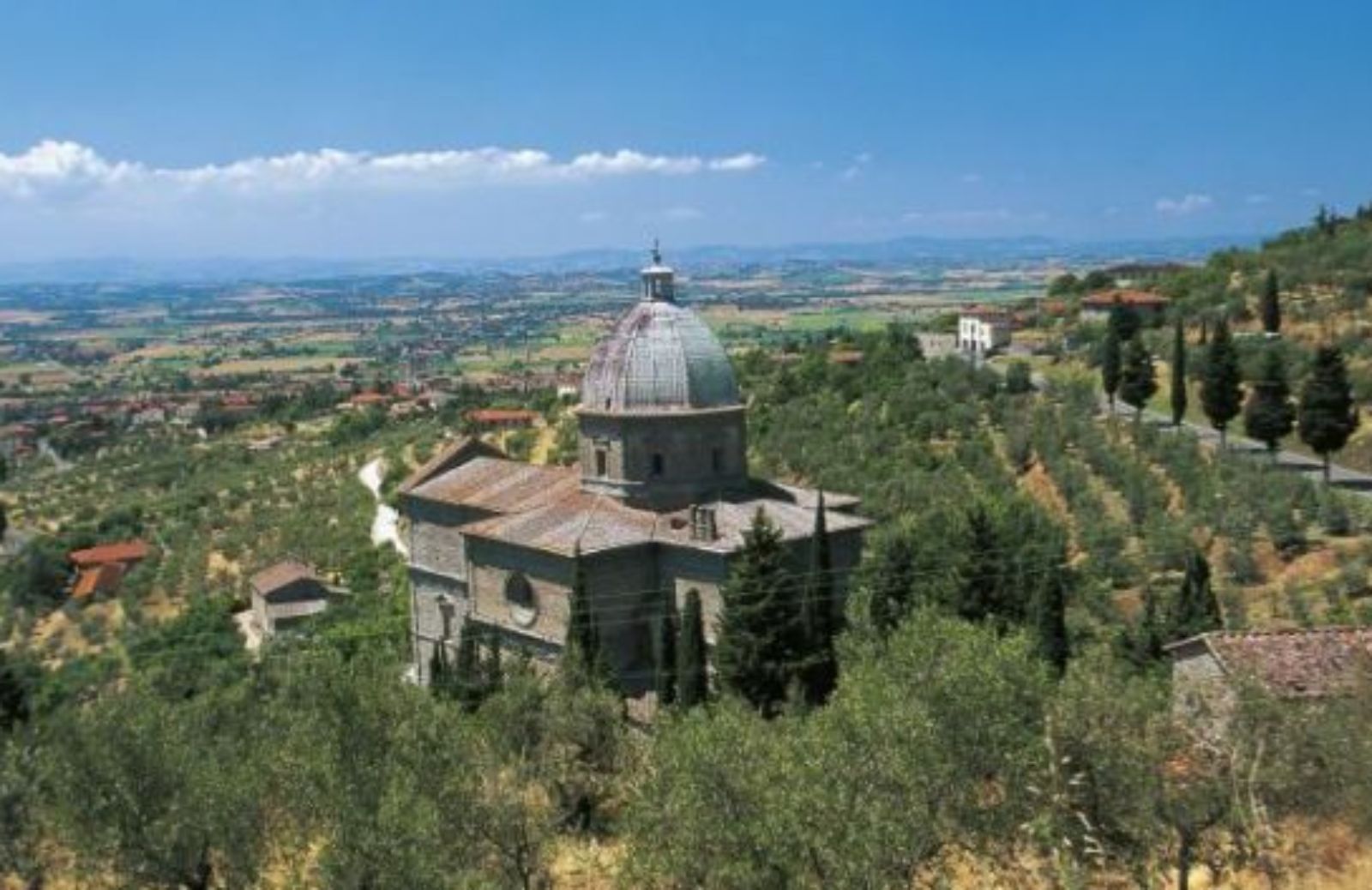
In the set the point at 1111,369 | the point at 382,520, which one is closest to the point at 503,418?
the point at 382,520

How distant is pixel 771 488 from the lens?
4253 cm

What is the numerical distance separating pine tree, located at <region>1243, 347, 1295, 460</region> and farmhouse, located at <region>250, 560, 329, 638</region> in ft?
132

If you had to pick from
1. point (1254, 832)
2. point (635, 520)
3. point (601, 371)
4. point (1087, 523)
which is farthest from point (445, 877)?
point (1087, 523)

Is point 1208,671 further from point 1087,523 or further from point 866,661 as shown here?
point 1087,523

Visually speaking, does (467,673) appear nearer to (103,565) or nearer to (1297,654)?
(1297,654)

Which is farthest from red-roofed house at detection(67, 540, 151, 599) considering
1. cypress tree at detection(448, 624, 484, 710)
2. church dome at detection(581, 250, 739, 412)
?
church dome at detection(581, 250, 739, 412)

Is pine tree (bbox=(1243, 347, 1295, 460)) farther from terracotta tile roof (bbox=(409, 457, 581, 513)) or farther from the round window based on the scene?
the round window

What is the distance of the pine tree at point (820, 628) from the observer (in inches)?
1324

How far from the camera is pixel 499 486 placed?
44344mm

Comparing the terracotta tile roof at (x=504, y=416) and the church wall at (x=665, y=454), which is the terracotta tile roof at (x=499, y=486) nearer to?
the church wall at (x=665, y=454)

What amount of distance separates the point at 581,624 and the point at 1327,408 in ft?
99.8

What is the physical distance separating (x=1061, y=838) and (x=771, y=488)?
76.6 ft

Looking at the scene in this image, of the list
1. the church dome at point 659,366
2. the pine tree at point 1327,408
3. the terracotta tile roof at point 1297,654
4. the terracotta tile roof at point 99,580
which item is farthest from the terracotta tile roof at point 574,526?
the terracotta tile roof at point 99,580

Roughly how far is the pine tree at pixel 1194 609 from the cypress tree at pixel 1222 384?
21184 millimetres
